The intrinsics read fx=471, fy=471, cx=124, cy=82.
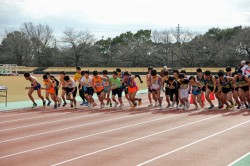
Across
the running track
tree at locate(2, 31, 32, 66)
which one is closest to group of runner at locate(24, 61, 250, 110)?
the running track

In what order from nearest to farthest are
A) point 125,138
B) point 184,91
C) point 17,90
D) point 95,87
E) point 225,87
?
point 125,138 → point 225,87 → point 184,91 → point 95,87 → point 17,90

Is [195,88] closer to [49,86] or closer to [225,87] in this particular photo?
[225,87]

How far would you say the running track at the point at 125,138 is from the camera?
9.27 m

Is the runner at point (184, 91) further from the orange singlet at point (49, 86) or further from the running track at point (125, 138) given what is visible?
the orange singlet at point (49, 86)

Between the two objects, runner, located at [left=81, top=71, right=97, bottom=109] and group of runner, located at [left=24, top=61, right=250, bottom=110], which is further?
runner, located at [left=81, top=71, right=97, bottom=109]

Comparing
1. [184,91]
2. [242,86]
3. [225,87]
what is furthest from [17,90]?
[242,86]

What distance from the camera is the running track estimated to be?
30.4 ft

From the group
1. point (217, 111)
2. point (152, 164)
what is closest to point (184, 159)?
point (152, 164)

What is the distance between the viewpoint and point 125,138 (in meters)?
11.8

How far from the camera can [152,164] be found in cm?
873

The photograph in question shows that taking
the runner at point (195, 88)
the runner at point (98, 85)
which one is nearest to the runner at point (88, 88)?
the runner at point (98, 85)

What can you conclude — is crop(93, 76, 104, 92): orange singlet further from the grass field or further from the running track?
the grass field

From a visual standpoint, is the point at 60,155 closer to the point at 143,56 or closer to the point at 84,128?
the point at 84,128

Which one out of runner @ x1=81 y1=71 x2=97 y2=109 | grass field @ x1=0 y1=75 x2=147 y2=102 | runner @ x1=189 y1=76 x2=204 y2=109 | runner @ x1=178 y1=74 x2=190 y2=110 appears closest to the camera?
runner @ x1=178 y1=74 x2=190 y2=110
